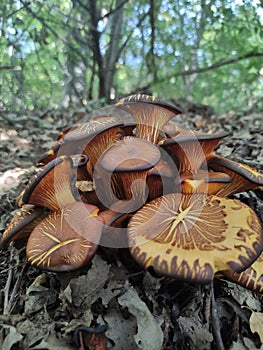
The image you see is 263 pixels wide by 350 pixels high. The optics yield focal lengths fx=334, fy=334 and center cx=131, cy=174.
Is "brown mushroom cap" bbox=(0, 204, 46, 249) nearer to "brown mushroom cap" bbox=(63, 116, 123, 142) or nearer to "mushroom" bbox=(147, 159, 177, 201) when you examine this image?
"brown mushroom cap" bbox=(63, 116, 123, 142)

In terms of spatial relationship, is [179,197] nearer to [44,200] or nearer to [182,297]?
[182,297]

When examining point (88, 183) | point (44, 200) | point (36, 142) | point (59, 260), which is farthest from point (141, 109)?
point (36, 142)

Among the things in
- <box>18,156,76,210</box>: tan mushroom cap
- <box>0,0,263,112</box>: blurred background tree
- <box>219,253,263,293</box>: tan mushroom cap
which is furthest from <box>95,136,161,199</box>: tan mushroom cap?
<box>0,0,263,112</box>: blurred background tree

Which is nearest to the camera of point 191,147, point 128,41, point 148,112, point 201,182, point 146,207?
point 146,207

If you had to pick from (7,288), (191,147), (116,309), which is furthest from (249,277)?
(7,288)

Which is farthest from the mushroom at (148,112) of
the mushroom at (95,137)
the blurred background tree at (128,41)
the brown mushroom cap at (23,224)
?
the blurred background tree at (128,41)

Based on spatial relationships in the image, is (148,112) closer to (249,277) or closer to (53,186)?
(53,186)
